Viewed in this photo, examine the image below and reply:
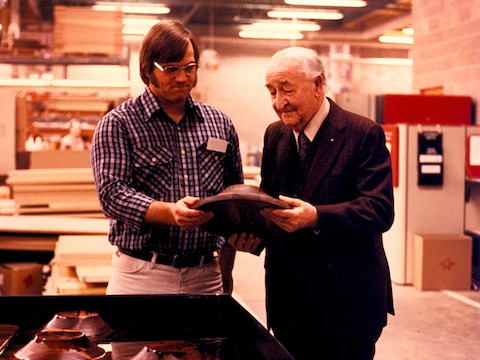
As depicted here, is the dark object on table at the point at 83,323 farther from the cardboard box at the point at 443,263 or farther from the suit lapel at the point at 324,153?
the cardboard box at the point at 443,263

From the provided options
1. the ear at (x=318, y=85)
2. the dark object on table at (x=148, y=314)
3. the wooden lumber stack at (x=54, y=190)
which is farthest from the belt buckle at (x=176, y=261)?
the wooden lumber stack at (x=54, y=190)

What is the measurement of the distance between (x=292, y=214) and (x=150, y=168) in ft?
1.75

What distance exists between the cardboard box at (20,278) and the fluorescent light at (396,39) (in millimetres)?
13372

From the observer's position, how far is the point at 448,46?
7.47m

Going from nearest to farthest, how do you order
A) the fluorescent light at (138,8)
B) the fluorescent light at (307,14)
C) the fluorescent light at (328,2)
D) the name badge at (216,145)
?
1. the name badge at (216,145)
2. the fluorescent light at (328,2)
3. the fluorescent light at (138,8)
4. the fluorescent light at (307,14)

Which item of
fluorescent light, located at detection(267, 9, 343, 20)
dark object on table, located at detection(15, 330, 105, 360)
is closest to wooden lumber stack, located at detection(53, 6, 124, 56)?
dark object on table, located at detection(15, 330, 105, 360)

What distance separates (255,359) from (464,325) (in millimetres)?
4214

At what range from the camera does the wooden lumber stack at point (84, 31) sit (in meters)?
7.36

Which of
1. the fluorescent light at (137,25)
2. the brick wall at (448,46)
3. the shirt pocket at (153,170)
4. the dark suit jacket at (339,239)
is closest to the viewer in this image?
the dark suit jacket at (339,239)

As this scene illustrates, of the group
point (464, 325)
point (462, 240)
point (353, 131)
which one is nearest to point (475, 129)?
point (462, 240)

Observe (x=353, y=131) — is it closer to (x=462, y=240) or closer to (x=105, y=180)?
(x=105, y=180)

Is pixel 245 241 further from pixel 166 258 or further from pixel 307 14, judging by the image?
pixel 307 14

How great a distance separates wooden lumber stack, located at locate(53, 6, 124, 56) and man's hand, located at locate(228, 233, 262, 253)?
5784 mm

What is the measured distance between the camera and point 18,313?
1.64 meters
